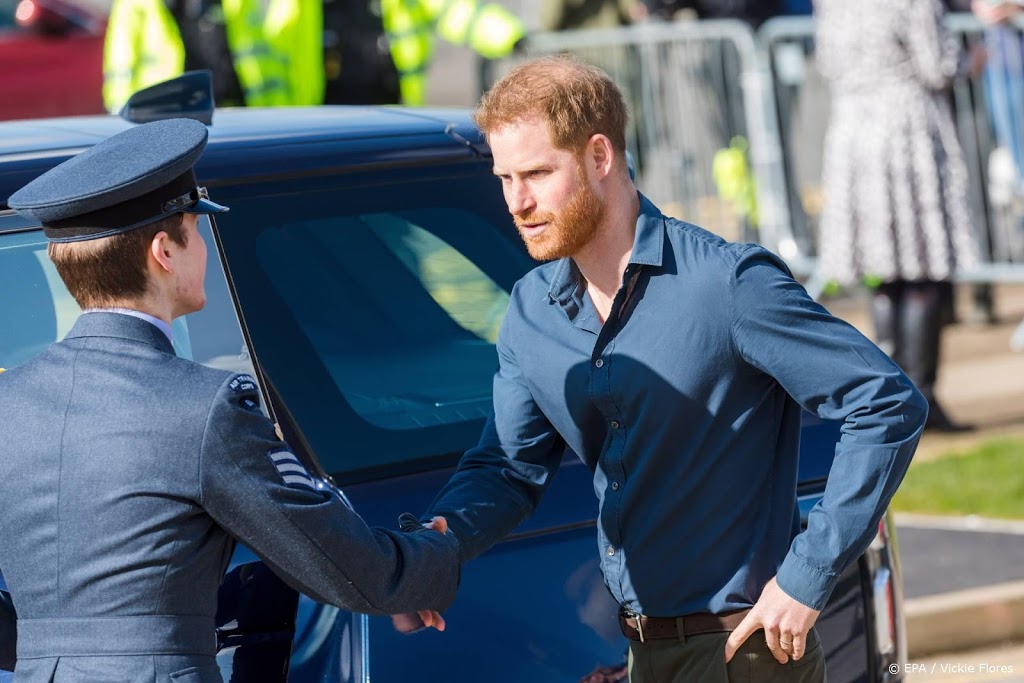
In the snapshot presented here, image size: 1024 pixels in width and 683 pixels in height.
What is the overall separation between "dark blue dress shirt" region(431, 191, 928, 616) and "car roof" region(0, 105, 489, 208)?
673mm

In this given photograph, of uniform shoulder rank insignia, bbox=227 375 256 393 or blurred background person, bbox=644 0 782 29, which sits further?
blurred background person, bbox=644 0 782 29

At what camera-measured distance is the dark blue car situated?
2.59m

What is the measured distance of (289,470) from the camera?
2.29 m

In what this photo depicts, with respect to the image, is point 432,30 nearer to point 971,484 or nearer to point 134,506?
point 971,484

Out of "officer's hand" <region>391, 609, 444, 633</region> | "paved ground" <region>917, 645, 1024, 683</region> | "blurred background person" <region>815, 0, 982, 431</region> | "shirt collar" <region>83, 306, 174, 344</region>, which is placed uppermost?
"shirt collar" <region>83, 306, 174, 344</region>

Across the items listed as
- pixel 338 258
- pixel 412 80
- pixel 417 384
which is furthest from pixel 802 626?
pixel 412 80

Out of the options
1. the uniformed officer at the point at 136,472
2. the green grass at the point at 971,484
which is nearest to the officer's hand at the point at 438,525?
the uniformed officer at the point at 136,472

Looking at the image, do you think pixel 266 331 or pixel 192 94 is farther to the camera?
pixel 192 94

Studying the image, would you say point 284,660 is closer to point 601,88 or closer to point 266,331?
point 266,331

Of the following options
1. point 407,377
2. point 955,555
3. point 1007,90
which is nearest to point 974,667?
point 955,555

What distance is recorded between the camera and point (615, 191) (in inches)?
104

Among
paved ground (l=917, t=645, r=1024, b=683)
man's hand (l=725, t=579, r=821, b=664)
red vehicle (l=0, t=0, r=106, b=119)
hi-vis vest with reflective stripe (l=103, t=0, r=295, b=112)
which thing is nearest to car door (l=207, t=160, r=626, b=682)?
man's hand (l=725, t=579, r=821, b=664)

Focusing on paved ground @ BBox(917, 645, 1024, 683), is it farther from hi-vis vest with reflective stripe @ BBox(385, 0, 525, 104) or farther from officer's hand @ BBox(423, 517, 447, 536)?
hi-vis vest with reflective stripe @ BBox(385, 0, 525, 104)

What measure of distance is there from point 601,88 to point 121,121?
1474mm
